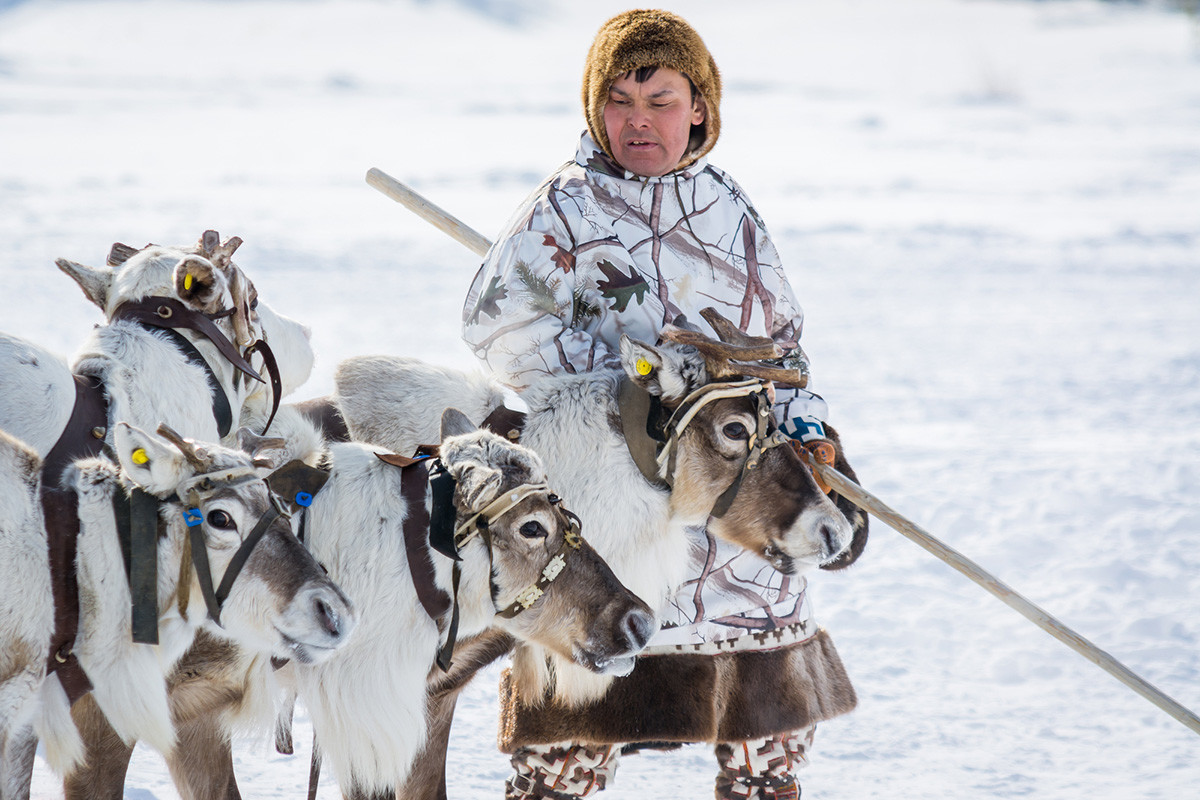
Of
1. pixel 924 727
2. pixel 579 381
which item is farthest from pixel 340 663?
pixel 924 727

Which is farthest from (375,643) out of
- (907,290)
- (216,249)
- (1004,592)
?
(907,290)

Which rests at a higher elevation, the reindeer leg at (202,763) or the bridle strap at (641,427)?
the bridle strap at (641,427)

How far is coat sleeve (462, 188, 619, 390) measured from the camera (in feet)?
7.80

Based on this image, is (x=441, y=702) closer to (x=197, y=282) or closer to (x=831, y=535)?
(x=831, y=535)

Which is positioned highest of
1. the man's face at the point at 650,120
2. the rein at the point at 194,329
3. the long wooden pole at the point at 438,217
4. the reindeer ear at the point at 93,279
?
the man's face at the point at 650,120

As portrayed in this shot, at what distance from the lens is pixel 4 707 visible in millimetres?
1840

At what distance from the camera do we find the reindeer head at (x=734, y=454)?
2.31m

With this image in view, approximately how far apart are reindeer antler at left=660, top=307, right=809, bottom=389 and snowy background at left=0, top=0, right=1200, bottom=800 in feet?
5.17

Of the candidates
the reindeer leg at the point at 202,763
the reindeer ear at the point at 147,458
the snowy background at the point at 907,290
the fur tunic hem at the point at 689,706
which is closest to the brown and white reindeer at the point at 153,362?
the reindeer ear at the point at 147,458

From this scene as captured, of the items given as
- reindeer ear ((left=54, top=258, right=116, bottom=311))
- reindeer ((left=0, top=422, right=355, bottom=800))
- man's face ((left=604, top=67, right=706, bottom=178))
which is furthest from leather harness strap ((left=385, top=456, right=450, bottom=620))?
reindeer ear ((left=54, top=258, right=116, bottom=311))

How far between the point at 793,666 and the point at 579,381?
2.66ft

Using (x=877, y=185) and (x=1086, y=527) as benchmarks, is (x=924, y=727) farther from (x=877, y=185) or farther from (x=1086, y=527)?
(x=877, y=185)

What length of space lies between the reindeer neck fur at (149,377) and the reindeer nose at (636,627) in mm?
1112

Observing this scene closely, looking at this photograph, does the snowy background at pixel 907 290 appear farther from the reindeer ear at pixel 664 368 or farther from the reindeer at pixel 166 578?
the reindeer ear at pixel 664 368
